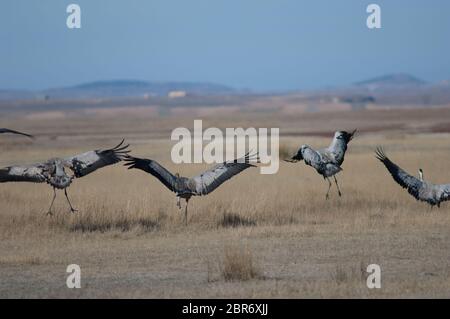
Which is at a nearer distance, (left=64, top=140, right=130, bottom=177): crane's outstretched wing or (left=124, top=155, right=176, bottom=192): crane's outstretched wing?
(left=124, top=155, right=176, bottom=192): crane's outstretched wing

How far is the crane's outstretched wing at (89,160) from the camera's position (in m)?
15.5

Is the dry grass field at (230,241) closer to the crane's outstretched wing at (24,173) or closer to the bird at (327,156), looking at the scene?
the crane's outstretched wing at (24,173)

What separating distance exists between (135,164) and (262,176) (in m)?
11.3

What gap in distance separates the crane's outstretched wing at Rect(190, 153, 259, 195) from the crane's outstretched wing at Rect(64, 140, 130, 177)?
1.45 meters

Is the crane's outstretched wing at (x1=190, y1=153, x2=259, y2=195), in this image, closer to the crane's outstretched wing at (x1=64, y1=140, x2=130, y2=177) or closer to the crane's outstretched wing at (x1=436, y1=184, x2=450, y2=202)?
the crane's outstretched wing at (x1=64, y1=140, x2=130, y2=177)

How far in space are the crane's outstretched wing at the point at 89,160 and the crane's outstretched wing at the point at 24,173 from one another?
43cm

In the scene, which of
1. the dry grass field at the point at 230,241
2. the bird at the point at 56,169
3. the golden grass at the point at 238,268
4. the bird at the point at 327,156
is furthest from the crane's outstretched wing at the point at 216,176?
the golden grass at the point at 238,268

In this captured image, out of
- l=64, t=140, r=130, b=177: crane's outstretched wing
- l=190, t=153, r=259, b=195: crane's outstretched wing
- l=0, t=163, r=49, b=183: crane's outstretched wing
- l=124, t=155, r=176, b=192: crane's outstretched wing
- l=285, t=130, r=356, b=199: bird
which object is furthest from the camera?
l=285, t=130, r=356, b=199: bird

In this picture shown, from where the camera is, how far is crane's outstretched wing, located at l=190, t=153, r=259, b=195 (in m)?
15.6

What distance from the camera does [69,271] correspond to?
11.4m

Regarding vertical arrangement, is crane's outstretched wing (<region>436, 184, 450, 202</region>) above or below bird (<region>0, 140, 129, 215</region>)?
below

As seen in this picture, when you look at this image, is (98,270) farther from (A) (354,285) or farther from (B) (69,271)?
(A) (354,285)

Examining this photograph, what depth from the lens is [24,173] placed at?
15281 mm

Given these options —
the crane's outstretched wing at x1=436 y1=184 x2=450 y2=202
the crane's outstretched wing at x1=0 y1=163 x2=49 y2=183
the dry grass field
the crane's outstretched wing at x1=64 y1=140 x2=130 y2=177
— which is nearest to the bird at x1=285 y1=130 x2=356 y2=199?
the dry grass field
